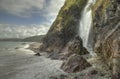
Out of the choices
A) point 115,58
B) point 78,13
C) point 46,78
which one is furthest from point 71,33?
point 115,58

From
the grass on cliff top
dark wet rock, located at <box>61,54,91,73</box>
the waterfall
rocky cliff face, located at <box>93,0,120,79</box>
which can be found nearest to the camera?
rocky cliff face, located at <box>93,0,120,79</box>

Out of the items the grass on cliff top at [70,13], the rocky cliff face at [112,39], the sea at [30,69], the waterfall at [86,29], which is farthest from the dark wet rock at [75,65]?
the grass on cliff top at [70,13]

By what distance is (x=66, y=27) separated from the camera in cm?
8425

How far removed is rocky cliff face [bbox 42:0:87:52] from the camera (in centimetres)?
8200

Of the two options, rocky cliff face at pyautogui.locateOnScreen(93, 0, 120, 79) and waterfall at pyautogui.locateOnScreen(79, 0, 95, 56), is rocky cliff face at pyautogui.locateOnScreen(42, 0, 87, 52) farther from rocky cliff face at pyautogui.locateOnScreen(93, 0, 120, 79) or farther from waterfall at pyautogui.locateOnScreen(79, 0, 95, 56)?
rocky cliff face at pyautogui.locateOnScreen(93, 0, 120, 79)

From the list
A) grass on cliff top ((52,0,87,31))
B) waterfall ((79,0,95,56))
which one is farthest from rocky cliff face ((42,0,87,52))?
waterfall ((79,0,95,56))

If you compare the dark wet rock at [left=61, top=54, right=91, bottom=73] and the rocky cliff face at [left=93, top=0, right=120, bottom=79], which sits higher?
the rocky cliff face at [left=93, top=0, right=120, bottom=79]

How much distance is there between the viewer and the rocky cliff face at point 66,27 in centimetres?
8200

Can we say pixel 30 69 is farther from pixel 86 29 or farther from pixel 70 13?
pixel 70 13

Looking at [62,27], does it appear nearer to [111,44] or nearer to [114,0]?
[114,0]

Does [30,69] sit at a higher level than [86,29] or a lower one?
lower

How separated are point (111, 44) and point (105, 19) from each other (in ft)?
34.9

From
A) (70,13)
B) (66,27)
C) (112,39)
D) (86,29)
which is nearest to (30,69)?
(112,39)

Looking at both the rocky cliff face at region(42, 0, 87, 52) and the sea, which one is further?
the rocky cliff face at region(42, 0, 87, 52)
